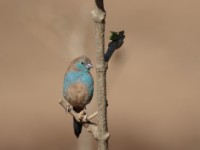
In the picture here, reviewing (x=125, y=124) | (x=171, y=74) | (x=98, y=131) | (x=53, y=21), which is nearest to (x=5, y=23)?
(x=171, y=74)

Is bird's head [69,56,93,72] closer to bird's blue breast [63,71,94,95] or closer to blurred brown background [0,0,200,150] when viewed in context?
bird's blue breast [63,71,94,95]

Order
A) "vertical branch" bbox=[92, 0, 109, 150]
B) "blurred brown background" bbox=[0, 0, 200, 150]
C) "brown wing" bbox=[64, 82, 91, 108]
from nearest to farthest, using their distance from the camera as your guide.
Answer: "vertical branch" bbox=[92, 0, 109, 150], "brown wing" bbox=[64, 82, 91, 108], "blurred brown background" bbox=[0, 0, 200, 150]

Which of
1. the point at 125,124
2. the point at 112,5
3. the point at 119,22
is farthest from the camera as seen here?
the point at 112,5

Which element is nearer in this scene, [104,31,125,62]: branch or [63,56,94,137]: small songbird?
[104,31,125,62]: branch

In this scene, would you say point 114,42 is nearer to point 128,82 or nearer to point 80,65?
point 80,65

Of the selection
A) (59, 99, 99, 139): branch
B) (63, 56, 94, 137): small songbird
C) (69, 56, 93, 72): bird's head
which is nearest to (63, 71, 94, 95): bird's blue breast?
(63, 56, 94, 137): small songbird

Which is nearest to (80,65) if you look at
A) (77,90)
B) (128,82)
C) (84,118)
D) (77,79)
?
(77,79)

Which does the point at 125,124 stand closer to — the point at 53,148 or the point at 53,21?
the point at 53,148
